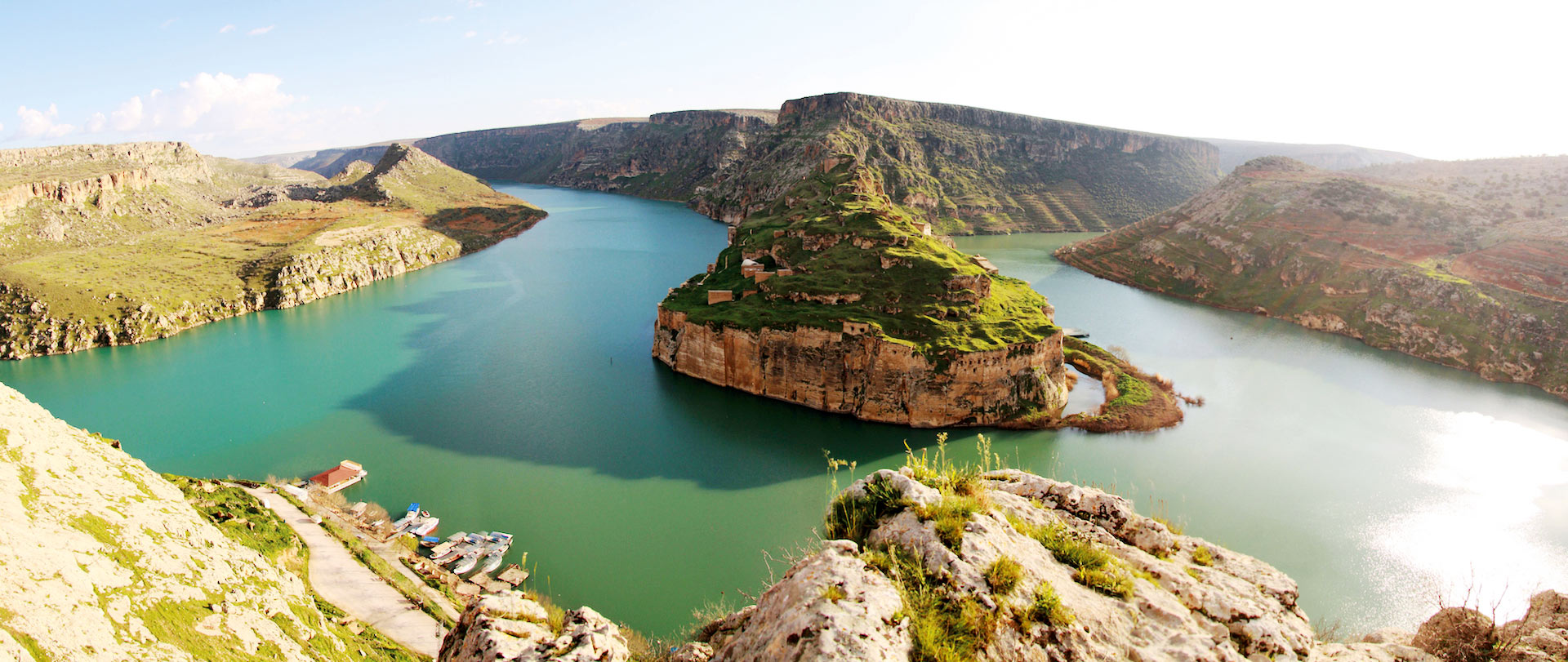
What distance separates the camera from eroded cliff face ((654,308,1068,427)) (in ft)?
124

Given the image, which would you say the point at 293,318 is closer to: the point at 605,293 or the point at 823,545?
the point at 605,293

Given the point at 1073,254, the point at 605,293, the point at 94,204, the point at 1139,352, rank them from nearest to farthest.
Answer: the point at 1139,352 → the point at 605,293 → the point at 94,204 → the point at 1073,254

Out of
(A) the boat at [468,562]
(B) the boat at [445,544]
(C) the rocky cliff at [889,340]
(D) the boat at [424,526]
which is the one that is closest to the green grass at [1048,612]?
(A) the boat at [468,562]

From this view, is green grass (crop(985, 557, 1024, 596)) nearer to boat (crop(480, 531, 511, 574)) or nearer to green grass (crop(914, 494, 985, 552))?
green grass (crop(914, 494, 985, 552))

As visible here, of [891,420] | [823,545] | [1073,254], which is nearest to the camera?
[823,545]

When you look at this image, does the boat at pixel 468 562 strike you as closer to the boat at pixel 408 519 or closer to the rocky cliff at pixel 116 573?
the boat at pixel 408 519

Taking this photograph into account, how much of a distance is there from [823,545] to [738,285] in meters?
43.0

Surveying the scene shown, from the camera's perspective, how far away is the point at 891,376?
38125 millimetres

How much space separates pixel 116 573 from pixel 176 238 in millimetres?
93443

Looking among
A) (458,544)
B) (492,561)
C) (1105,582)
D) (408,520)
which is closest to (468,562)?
(492,561)

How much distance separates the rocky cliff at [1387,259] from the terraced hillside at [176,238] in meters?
98.4

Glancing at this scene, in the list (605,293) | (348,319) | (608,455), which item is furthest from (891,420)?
(348,319)

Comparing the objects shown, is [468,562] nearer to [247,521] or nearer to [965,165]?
[247,521]

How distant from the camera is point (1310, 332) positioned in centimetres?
6153
